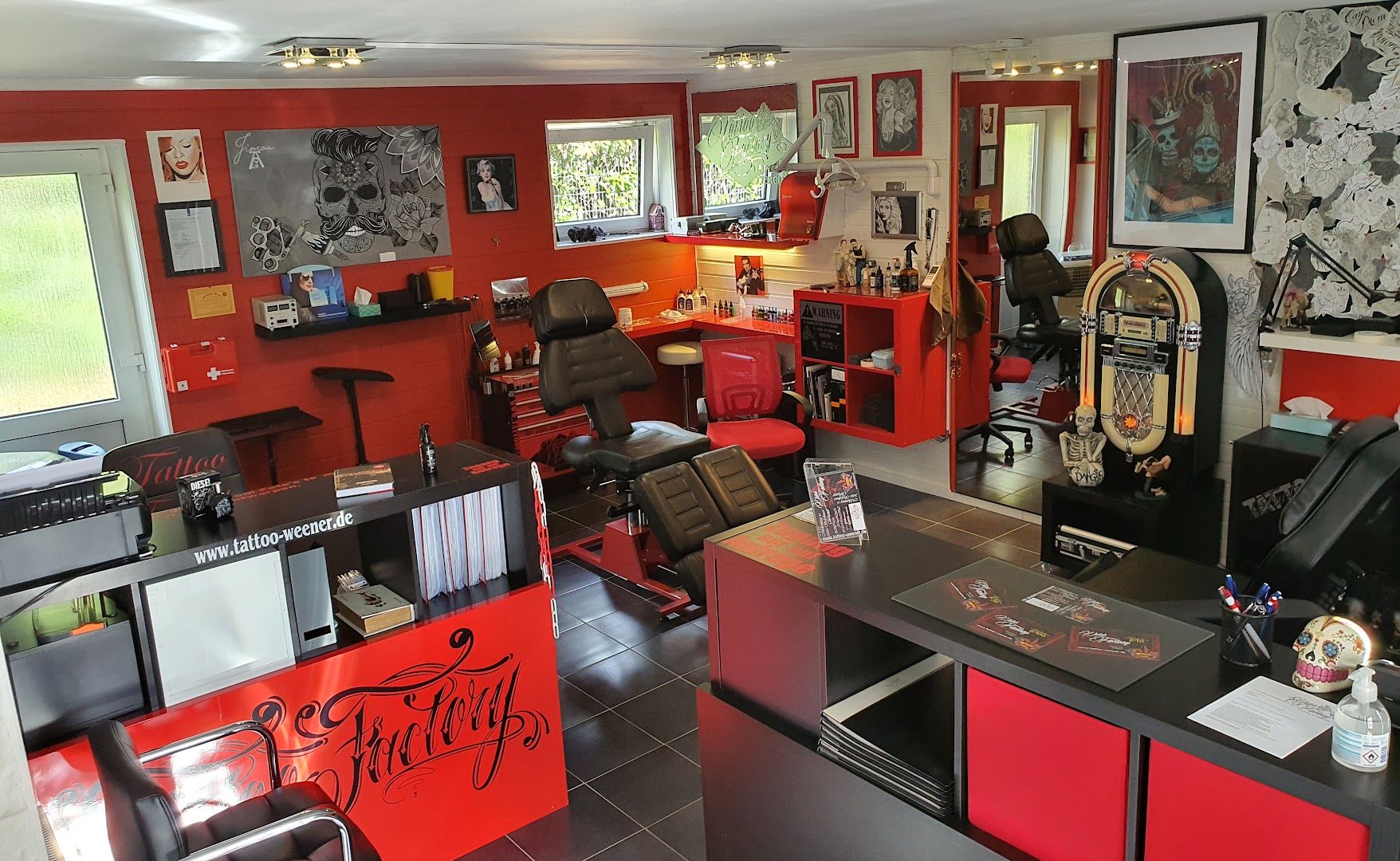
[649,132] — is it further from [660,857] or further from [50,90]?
[660,857]

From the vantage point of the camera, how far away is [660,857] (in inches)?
150

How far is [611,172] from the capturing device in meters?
8.23

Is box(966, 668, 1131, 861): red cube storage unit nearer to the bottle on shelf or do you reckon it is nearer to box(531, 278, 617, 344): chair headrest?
the bottle on shelf

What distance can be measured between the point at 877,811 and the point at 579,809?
5.58 ft

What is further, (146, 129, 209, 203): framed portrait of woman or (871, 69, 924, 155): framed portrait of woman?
(871, 69, 924, 155): framed portrait of woman

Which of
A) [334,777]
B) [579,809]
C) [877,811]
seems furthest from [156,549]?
[877,811]

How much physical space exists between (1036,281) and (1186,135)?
5.93 ft

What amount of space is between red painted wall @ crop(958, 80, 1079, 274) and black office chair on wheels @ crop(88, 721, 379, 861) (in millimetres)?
5101

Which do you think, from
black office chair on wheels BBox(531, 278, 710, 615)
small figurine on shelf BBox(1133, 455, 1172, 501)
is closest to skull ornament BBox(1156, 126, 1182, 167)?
small figurine on shelf BBox(1133, 455, 1172, 501)

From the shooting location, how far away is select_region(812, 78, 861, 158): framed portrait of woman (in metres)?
6.98

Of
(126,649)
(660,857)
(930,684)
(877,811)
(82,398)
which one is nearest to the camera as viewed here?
(877,811)

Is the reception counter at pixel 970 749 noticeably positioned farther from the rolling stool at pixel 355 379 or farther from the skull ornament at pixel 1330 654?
the rolling stool at pixel 355 379

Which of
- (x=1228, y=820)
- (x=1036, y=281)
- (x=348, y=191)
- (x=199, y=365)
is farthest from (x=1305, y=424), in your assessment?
(x=199, y=365)

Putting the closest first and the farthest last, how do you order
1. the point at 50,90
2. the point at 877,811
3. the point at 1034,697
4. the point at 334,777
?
the point at 1034,697 → the point at 877,811 → the point at 334,777 → the point at 50,90
